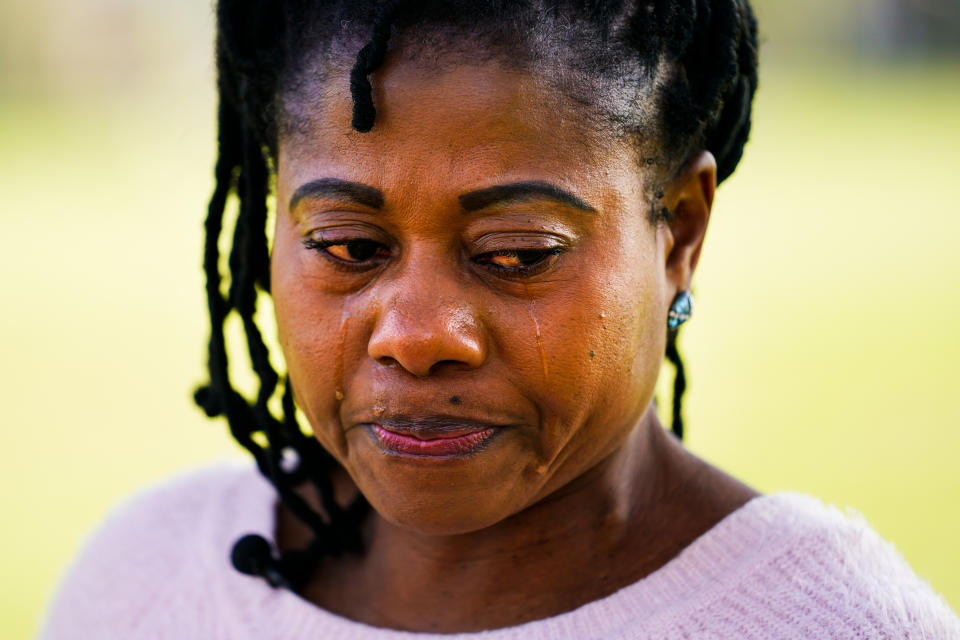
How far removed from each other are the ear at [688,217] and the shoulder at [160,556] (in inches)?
45.3

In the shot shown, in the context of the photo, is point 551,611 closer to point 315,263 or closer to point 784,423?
point 315,263

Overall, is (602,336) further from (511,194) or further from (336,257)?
(336,257)

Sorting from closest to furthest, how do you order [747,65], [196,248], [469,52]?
[469,52] → [747,65] → [196,248]

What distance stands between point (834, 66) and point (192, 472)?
18647mm

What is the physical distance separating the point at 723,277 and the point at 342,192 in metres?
8.52

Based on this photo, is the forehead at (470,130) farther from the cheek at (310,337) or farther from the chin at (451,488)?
the chin at (451,488)

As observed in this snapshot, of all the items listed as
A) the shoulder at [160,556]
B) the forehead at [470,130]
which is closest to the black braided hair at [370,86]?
the forehead at [470,130]

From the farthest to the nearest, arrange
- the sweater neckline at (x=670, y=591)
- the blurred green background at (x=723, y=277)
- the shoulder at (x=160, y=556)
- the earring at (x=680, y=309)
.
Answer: the blurred green background at (x=723, y=277) < the shoulder at (x=160, y=556) < the earring at (x=680, y=309) < the sweater neckline at (x=670, y=591)

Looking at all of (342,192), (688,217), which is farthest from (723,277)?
(342,192)

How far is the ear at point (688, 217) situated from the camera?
2.08m

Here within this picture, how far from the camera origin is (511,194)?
5.90 ft

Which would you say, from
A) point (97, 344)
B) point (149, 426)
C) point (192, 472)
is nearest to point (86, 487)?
point (149, 426)

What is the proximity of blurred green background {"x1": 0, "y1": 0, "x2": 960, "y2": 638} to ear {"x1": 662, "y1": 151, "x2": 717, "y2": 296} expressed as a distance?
1140mm

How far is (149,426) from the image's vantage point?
6.80 m
